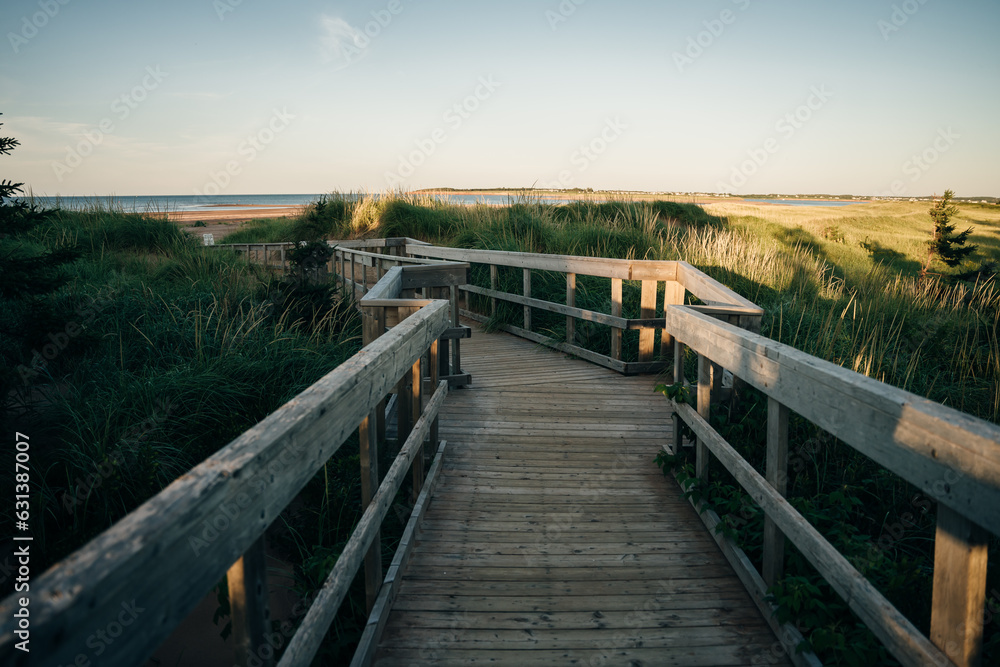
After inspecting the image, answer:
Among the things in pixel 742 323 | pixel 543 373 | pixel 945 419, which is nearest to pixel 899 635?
pixel 945 419

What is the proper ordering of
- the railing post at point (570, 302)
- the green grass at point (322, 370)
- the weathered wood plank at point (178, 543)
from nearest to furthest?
the weathered wood plank at point (178, 543)
the green grass at point (322, 370)
the railing post at point (570, 302)

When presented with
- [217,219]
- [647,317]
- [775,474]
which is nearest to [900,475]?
[775,474]

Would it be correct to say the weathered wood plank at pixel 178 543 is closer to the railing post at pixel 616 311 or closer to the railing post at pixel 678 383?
the railing post at pixel 678 383

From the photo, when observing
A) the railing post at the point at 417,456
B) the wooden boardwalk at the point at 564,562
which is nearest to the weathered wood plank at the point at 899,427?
the wooden boardwalk at the point at 564,562

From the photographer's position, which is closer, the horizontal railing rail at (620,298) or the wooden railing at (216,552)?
the wooden railing at (216,552)

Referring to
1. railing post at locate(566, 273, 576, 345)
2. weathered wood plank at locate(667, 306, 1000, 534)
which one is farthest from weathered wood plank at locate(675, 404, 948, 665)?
railing post at locate(566, 273, 576, 345)

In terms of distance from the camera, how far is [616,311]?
6258 millimetres

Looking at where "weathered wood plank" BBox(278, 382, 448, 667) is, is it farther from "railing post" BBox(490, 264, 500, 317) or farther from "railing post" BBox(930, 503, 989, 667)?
"railing post" BBox(490, 264, 500, 317)

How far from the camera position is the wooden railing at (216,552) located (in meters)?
0.79

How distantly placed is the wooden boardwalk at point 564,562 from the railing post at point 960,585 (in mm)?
900

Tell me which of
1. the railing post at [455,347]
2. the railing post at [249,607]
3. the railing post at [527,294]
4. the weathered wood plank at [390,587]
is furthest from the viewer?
the railing post at [527,294]

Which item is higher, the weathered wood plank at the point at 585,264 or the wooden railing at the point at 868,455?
the weathered wood plank at the point at 585,264

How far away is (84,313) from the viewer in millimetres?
5668

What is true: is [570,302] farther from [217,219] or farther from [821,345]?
[217,219]
